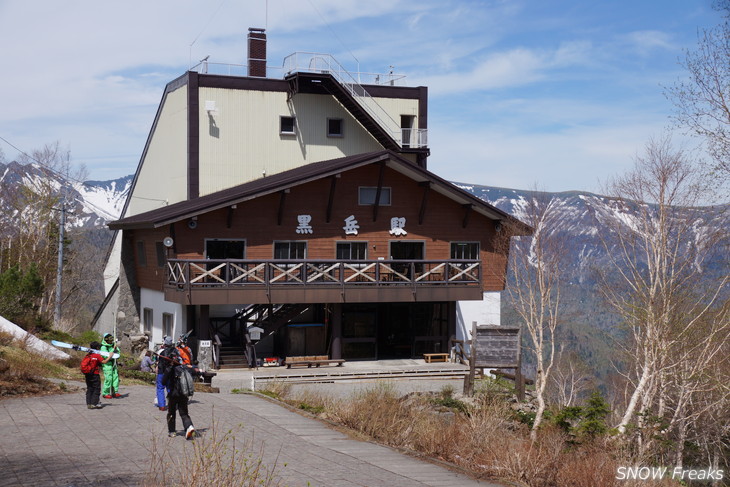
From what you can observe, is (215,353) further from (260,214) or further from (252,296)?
(260,214)

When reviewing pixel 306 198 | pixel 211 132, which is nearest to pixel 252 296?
pixel 306 198

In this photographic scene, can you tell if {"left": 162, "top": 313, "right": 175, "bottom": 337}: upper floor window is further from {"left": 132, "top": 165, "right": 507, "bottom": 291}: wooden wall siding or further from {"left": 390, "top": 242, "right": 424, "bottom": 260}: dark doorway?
{"left": 390, "top": 242, "right": 424, "bottom": 260}: dark doorway

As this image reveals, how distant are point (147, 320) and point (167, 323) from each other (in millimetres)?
3249

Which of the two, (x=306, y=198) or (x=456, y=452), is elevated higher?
(x=306, y=198)

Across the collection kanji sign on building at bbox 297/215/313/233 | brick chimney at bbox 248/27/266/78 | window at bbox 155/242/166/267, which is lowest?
window at bbox 155/242/166/267

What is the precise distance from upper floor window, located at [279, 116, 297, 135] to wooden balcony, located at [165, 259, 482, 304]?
8.83 meters

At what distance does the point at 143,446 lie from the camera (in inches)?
512

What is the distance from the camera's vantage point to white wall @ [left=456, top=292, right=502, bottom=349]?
1294 inches

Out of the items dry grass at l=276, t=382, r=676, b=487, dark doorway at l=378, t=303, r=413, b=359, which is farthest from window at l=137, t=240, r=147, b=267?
dry grass at l=276, t=382, r=676, b=487

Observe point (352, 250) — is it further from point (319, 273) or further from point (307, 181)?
point (307, 181)

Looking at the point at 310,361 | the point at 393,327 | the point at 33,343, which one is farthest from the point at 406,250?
the point at 33,343

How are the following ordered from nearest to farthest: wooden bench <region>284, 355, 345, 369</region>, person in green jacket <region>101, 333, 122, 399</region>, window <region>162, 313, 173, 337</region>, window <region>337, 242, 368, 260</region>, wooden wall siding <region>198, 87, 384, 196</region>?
person in green jacket <region>101, 333, 122, 399</region>
wooden bench <region>284, 355, 345, 369</region>
window <region>162, 313, 173, 337</region>
window <region>337, 242, 368, 260</region>
wooden wall siding <region>198, 87, 384, 196</region>

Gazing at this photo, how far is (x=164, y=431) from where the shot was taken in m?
14.5

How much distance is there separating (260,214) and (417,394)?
10.8m
